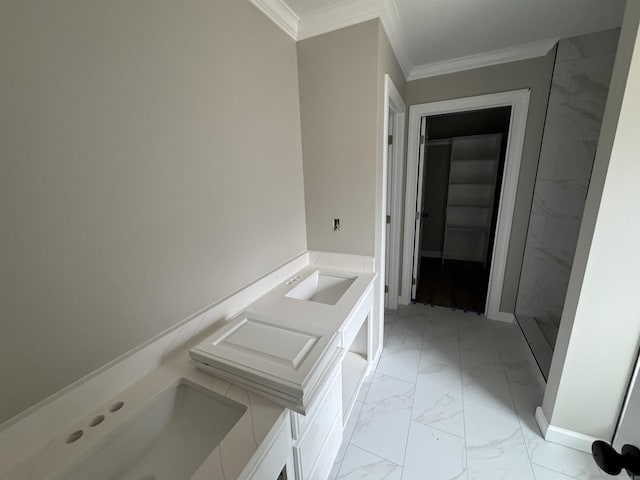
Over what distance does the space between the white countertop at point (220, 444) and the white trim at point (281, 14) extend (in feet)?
5.37

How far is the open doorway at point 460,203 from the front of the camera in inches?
128

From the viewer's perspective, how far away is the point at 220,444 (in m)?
0.68

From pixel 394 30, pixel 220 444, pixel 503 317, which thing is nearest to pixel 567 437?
pixel 503 317

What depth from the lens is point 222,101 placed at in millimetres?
1168

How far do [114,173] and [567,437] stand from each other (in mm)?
2461

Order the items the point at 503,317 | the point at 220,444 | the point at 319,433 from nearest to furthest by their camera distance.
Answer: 1. the point at 220,444
2. the point at 319,433
3. the point at 503,317

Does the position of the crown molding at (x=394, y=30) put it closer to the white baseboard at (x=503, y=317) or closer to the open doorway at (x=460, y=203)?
the open doorway at (x=460, y=203)

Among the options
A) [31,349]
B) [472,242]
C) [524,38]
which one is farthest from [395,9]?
[472,242]

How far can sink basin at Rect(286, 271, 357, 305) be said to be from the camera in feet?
5.64

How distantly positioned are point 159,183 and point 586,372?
2.18 metres

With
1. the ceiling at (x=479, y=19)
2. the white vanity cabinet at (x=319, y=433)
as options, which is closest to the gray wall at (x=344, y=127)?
the ceiling at (x=479, y=19)

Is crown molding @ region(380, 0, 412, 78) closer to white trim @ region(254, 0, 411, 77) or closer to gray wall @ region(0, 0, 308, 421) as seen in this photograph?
white trim @ region(254, 0, 411, 77)

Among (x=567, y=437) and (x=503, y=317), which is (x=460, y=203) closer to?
(x=503, y=317)

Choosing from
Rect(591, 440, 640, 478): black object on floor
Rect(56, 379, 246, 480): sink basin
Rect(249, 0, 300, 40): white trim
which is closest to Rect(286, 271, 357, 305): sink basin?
Rect(56, 379, 246, 480): sink basin
